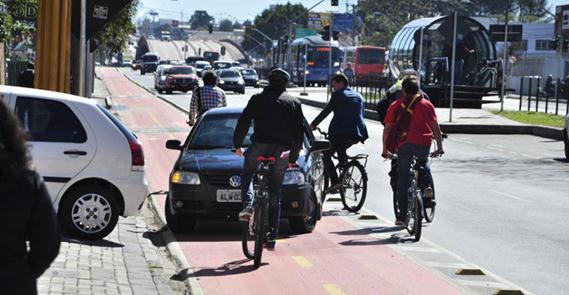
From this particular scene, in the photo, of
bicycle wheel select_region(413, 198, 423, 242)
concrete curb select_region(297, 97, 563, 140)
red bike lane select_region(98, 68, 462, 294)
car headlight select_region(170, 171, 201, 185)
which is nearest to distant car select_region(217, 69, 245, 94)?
concrete curb select_region(297, 97, 563, 140)

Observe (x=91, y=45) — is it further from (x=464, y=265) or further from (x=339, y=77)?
(x=464, y=265)

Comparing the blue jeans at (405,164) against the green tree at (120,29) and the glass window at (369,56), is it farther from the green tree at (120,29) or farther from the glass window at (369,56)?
the glass window at (369,56)

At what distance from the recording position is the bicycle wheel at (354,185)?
15.0 meters

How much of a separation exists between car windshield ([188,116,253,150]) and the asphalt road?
251 cm

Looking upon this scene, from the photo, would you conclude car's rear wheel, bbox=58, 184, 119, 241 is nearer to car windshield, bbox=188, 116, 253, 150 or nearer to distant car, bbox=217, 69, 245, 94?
car windshield, bbox=188, 116, 253, 150

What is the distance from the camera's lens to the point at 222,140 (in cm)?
1333

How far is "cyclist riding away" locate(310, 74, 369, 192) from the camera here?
1519cm

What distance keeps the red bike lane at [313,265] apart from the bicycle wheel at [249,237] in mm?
116

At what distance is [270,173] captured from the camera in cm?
1062

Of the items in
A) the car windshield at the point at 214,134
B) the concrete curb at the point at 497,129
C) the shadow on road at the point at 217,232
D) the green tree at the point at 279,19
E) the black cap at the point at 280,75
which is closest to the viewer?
the black cap at the point at 280,75

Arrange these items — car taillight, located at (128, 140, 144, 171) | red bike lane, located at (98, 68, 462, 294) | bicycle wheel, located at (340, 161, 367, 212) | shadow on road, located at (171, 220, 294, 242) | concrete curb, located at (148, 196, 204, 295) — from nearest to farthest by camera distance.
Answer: concrete curb, located at (148, 196, 204, 295), red bike lane, located at (98, 68, 462, 294), car taillight, located at (128, 140, 144, 171), shadow on road, located at (171, 220, 294, 242), bicycle wheel, located at (340, 161, 367, 212)

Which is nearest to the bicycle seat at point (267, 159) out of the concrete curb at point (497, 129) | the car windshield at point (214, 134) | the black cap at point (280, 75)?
the black cap at point (280, 75)

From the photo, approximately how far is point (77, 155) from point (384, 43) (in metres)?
121

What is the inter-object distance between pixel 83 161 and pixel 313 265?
2537 mm
